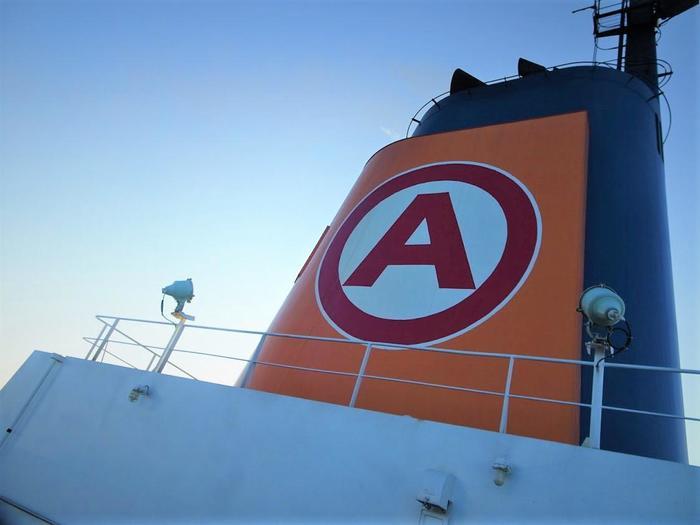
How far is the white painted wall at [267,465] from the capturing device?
191 centimetres

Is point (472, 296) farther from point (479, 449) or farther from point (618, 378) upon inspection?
point (479, 449)

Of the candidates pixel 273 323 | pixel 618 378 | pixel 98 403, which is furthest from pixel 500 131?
pixel 98 403

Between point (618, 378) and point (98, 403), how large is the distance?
358cm

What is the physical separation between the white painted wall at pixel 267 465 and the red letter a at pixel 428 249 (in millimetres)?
1425

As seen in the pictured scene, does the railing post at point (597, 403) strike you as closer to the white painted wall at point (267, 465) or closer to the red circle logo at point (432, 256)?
the white painted wall at point (267, 465)

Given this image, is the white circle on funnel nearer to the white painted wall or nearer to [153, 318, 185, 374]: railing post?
the white painted wall

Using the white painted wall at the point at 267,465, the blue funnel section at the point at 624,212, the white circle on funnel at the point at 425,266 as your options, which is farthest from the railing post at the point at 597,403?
the white circle on funnel at the point at 425,266

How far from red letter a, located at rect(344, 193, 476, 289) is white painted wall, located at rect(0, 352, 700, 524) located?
143 centimetres

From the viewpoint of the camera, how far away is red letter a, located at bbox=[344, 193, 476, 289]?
3.53m

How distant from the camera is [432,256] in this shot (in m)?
3.70

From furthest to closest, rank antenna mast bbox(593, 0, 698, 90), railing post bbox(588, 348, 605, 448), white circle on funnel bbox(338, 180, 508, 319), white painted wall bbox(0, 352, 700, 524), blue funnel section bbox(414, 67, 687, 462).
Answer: antenna mast bbox(593, 0, 698, 90) → white circle on funnel bbox(338, 180, 508, 319) → blue funnel section bbox(414, 67, 687, 462) → railing post bbox(588, 348, 605, 448) → white painted wall bbox(0, 352, 700, 524)

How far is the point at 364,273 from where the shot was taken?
12.9ft

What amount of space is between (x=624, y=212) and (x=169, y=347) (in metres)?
3.84

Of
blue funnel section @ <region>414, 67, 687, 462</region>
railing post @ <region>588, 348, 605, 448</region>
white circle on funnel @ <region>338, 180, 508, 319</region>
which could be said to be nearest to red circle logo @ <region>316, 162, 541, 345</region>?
white circle on funnel @ <region>338, 180, 508, 319</region>
